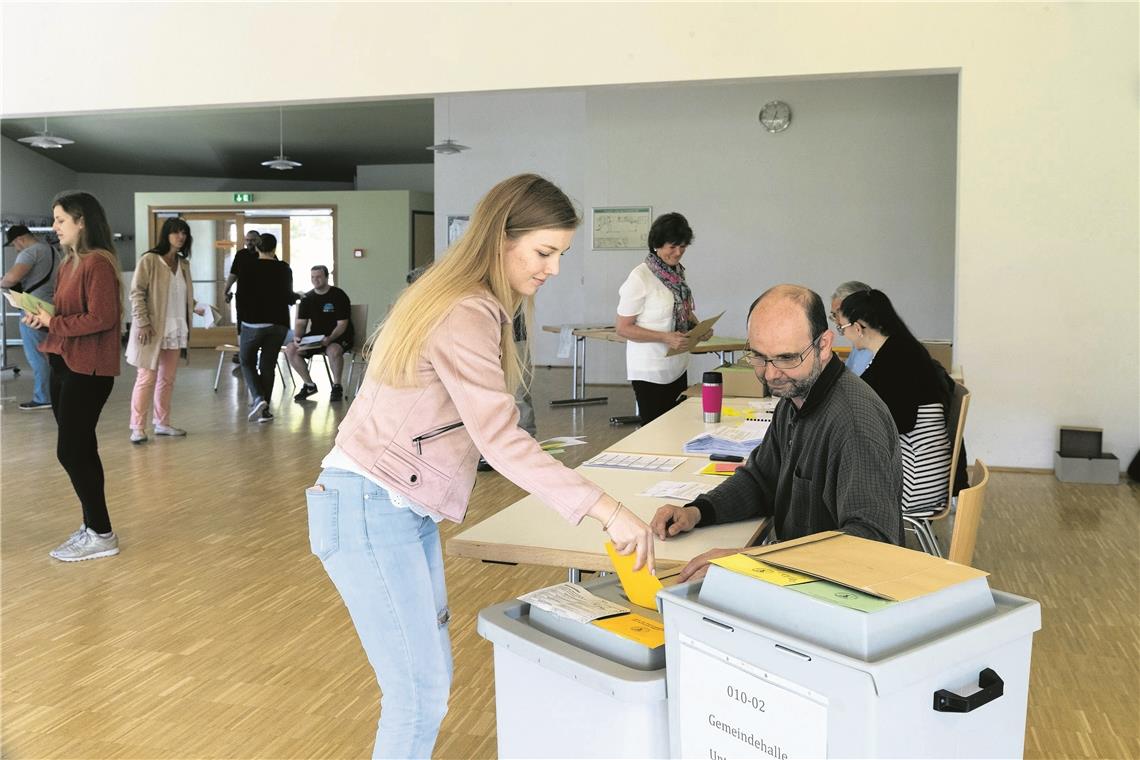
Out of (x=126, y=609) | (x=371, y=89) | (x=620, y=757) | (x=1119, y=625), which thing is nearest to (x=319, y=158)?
(x=371, y=89)

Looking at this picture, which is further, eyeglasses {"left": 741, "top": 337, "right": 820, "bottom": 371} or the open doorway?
the open doorway

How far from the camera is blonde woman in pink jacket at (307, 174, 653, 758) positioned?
154cm

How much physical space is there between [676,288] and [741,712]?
4151mm

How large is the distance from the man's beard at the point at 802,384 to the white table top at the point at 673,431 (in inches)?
30.8

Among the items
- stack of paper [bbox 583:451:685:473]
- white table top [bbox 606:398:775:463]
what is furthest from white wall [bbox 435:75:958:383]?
stack of paper [bbox 583:451:685:473]

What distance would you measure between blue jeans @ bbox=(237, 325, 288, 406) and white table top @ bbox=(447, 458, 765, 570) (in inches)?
239

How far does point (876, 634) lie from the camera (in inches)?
40.9

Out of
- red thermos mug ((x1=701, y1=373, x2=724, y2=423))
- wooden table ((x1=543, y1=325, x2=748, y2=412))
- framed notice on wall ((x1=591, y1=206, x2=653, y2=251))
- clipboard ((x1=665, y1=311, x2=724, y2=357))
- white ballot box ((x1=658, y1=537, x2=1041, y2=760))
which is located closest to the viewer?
white ballot box ((x1=658, y1=537, x2=1041, y2=760))

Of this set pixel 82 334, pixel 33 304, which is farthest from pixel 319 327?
pixel 82 334

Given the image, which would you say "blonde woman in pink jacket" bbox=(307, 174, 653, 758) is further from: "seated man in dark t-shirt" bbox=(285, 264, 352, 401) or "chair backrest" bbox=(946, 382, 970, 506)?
"seated man in dark t-shirt" bbox=(285, 264, 352, 401)

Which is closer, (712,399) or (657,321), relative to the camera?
(712,399)

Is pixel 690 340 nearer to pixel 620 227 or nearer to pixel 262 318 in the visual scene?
pixel 262 318

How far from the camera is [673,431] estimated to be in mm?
3318

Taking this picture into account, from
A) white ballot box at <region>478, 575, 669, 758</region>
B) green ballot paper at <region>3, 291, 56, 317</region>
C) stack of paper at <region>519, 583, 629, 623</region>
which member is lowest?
white ballot box at <region>478, 575, 669, 758</region>
